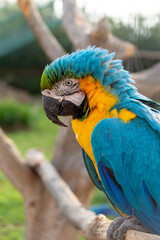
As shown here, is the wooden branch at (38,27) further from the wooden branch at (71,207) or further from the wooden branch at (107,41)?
the wooden branch at (71,207)

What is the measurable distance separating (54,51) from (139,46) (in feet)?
→ 1.66

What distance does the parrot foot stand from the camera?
1035 millimetres

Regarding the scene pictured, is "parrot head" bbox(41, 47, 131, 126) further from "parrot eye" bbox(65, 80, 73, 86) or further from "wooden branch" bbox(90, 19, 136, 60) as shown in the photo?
"wooden branch" bbox(90, 19, 136, 60)

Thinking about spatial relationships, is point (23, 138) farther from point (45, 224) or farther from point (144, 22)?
point (144, 22)

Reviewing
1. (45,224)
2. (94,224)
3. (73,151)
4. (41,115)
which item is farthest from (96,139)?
(41,115)

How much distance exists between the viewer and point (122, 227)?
1.05 meters

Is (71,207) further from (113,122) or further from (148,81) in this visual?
(148,81)

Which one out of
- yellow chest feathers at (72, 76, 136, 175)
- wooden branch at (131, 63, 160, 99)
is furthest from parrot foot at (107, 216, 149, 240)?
wooden branch at (131, 63, 160, 99)

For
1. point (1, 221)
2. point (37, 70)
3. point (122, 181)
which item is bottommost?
point (1, 221)

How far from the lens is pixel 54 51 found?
205 cm

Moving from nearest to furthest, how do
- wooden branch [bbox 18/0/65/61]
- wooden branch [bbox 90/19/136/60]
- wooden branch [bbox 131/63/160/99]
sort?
wooden branch [bbox 90/19/136/60] < wooden branch [bbox 131/63/160/99] < wooden branch [bbox 18/0/65/61]

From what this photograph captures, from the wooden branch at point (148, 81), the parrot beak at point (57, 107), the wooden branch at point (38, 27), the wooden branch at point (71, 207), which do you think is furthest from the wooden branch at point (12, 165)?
the parrot beak at point (57, 107)

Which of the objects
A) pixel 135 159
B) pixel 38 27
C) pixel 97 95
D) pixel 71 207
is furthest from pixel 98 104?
pixel 38 27

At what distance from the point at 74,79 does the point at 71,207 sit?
701 millimetres
